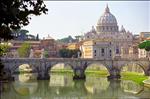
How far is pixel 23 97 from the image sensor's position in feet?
87.4

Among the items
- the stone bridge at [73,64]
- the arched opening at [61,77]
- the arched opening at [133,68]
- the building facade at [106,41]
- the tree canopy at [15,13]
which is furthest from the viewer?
the building facade at [106,41]

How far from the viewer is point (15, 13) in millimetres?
8906

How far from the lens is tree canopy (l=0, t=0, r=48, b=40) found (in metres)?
8.90

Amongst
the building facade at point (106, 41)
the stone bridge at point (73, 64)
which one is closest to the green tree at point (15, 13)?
the stone bridge at point (73, 64)

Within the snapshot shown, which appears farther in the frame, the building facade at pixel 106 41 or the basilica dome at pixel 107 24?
the basilica dome at pixel 107 24

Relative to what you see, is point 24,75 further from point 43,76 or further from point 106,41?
point 106,41

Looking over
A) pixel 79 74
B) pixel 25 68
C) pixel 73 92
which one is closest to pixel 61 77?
pixel 79 74

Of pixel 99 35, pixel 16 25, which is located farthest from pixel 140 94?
pixel 99 35

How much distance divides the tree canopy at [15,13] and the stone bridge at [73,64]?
98.0 feet

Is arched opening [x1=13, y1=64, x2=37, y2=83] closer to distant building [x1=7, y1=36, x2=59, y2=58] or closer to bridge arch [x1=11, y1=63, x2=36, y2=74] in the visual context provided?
bridge arch [x1=11, y1=63, x2=36, y2=74]

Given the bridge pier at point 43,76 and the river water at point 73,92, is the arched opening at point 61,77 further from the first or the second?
the river water at point 73,92

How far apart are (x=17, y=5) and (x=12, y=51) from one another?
59964 millimetres

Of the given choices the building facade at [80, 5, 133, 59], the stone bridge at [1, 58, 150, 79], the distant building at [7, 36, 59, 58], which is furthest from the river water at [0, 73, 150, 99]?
the distant building at [7, 36, 59, 58]

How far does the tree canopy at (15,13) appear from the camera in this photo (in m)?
8.90
